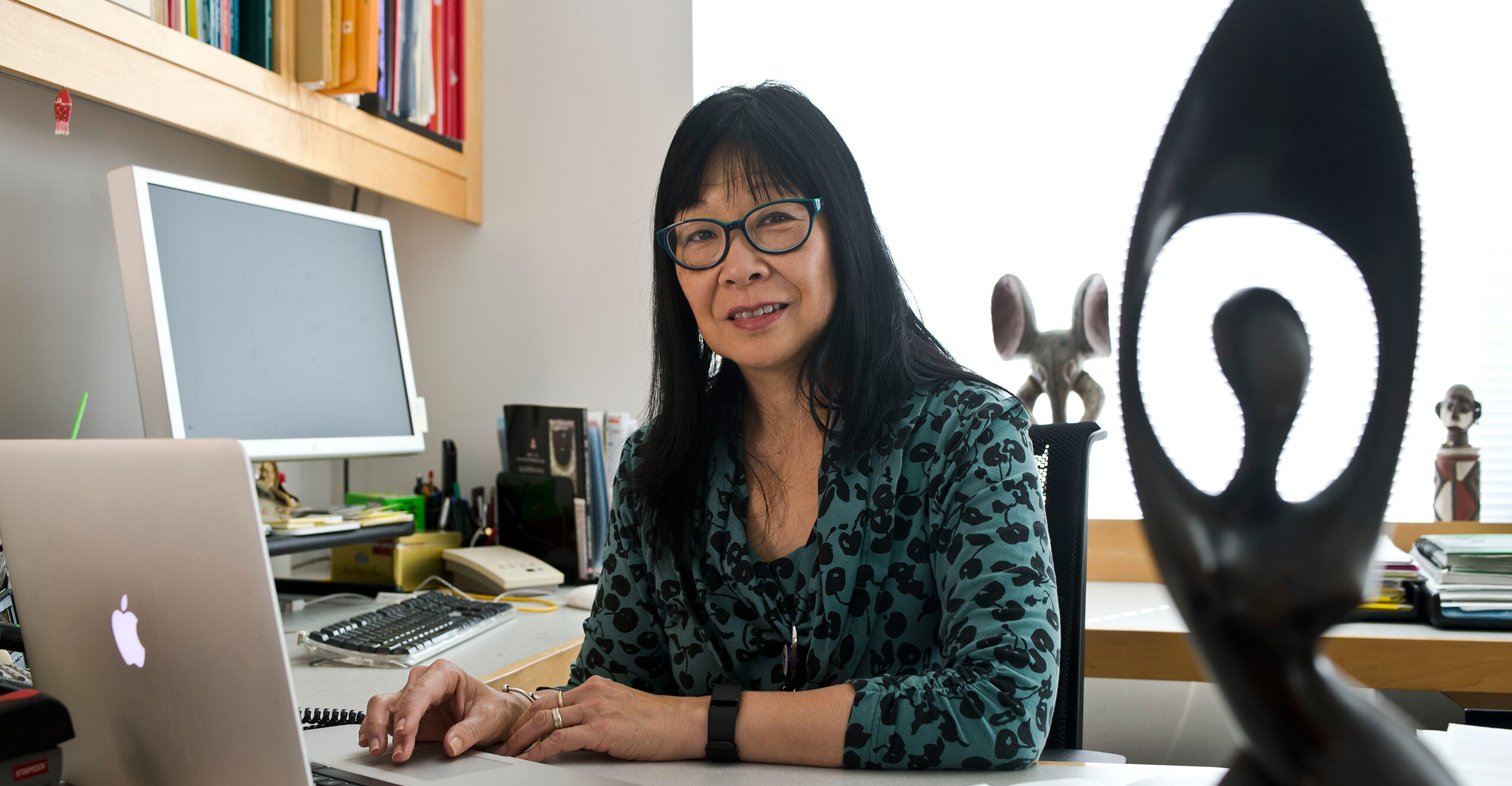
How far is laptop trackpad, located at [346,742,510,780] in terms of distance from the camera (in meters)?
0.76

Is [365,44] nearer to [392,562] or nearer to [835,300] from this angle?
[392,562]

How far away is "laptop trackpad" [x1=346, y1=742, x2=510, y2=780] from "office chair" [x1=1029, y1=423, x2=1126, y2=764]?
0.63 meters

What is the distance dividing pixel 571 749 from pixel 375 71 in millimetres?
1548

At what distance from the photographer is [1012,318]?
196cm

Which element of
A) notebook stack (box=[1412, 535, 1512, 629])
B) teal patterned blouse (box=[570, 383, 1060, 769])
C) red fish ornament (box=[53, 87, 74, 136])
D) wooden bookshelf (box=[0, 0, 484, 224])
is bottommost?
notebook stack (box=[1412, 535, 1512, 629])

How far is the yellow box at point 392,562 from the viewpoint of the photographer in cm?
185

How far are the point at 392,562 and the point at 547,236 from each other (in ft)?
2.96

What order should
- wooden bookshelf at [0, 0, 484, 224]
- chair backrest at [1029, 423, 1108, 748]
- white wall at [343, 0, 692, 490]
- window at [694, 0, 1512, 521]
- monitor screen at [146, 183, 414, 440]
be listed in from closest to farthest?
1. chair backrest at [1029, 423, 1108, 748]
2. wooden bookshelf at [0, 0, 484, 224]
3. monitor screen at [146, 183, 414, 440]
4. window at [694, 0, 1512, 521]
5. white wall at [343, 0, 692, 490]

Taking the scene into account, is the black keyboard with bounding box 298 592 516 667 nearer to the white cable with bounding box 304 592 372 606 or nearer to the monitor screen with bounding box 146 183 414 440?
the white cable with bounding box 304 592 372 606

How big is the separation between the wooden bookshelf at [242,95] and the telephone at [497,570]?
0.84m

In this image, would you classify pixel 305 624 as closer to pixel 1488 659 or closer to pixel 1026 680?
pixel 1026 680

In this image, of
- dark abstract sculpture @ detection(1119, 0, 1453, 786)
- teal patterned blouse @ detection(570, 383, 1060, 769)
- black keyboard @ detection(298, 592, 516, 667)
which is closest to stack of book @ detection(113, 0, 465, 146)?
black keyboard @ detection(298, 592, 516, 667)

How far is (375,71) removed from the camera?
1.88 metres

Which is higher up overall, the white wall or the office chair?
the white wall
